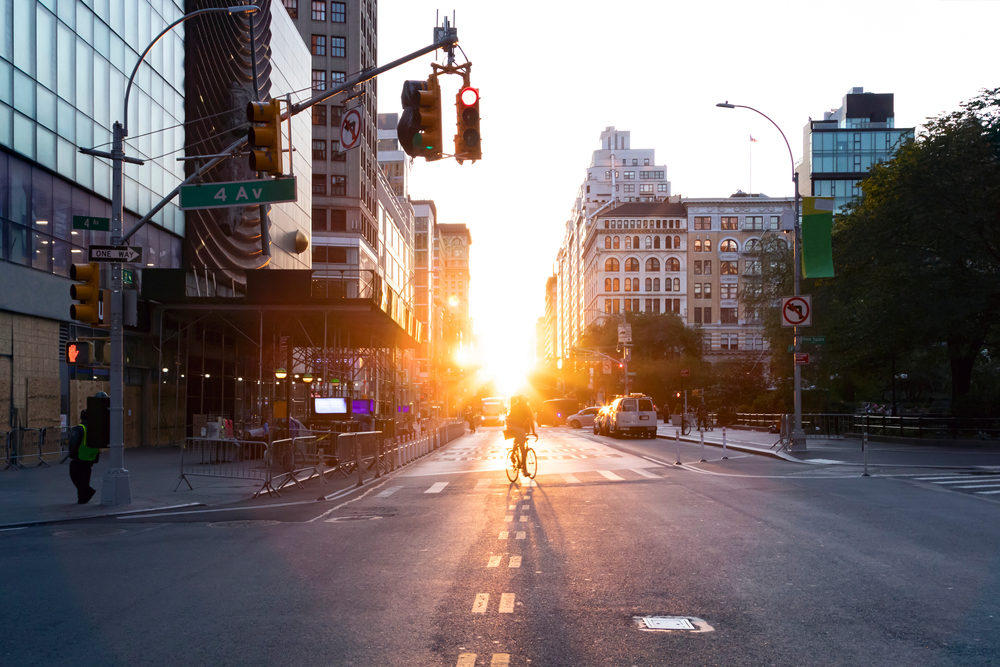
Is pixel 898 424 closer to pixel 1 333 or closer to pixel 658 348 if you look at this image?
pixel 1 333

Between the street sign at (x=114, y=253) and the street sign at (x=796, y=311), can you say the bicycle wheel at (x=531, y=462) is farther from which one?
the street sign at (x=796, y=311)

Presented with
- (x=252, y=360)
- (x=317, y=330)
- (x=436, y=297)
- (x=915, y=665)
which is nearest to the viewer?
(x=915, y=665)

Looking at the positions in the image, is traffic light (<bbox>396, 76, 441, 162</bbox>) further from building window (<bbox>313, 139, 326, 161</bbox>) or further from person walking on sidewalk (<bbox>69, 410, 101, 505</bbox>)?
building window (<bbox>313, 139, 326, 161</bbox>)

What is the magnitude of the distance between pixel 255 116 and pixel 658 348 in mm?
90526

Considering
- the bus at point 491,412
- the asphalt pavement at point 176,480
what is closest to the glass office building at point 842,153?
the bus at point 491,412

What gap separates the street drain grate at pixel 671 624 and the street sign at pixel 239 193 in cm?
1034

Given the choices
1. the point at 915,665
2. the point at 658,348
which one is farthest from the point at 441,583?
the point at 658,348

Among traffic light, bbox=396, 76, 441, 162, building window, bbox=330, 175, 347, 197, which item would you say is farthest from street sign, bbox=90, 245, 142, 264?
building window, bbox=330, 175, 347, 197

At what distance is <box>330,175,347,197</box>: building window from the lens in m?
82.6

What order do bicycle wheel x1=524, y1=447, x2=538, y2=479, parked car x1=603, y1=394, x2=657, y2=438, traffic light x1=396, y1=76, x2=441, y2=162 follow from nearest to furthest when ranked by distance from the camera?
traffic light x1=396, y1=76, x2=441, y2=162, bicycle wheel x1=524, y1=447, x2=538, y2=479, parked car x1=603, y1=394, x2=657, y2=438

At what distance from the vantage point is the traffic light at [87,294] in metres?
16.0

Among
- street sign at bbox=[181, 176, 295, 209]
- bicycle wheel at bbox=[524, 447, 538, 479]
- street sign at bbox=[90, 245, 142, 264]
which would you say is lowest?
bicycle wheel at bbox=[524, 447, 538, 479]

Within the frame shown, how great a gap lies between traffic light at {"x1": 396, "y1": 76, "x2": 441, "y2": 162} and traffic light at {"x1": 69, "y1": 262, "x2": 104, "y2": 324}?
21.8 ft

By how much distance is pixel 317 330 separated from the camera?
4625 cm
